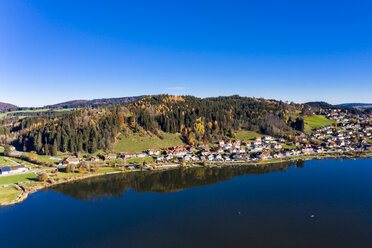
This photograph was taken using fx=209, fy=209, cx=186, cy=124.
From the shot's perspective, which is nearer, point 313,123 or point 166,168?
point 166,168

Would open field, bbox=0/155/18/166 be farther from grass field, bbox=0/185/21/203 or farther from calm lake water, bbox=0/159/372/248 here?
calm lake water, bbox=0/159/372/248

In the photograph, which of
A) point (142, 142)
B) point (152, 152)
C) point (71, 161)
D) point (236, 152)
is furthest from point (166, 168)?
point (71, 161)

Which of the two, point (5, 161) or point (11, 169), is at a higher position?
point (5, 161)

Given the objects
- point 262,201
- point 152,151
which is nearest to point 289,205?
point 262,201

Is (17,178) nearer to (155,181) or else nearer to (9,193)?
(9,193)

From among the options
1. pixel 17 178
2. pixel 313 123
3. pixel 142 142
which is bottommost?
pixel 17 178

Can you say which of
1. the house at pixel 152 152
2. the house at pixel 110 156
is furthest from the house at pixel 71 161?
the house at pixel 152 152
